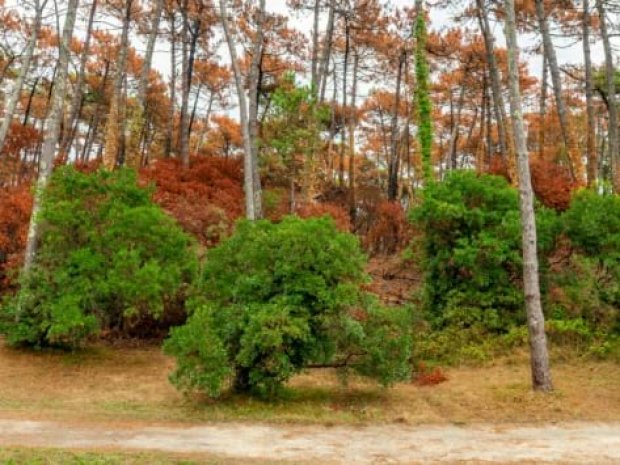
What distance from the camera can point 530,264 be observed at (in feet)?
31.2

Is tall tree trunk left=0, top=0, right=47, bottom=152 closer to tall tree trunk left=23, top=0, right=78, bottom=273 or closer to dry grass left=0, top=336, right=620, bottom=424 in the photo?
tall tree trunk left=23, top=0, right=78, bottom=273

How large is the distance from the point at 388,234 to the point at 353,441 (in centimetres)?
1277

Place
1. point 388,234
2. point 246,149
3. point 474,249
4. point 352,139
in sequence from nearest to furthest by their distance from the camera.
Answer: point 474,249, point 246,149, point 388,234, point 352,139

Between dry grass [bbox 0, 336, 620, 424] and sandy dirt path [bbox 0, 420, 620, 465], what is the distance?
458 millimetres

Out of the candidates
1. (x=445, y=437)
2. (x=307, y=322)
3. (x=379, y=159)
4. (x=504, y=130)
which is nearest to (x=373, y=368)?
(x=307, y=322)

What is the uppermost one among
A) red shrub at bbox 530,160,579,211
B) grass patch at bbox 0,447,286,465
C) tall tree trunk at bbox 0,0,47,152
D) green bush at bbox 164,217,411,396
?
tall tree trunk at bbox 0,0,47,152

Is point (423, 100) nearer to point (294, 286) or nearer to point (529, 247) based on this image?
point (529, 247)

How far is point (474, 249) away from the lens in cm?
1210

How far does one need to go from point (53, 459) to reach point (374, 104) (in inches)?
1217

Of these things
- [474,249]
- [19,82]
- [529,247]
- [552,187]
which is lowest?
[529,247]

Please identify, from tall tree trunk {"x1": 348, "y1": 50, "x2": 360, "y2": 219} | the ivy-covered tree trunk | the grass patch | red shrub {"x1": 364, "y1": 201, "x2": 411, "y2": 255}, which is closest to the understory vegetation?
the grass patch

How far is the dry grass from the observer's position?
7961 mm

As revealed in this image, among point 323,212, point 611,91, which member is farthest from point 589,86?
point 323,212

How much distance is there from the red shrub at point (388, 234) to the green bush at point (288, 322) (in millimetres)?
10051
